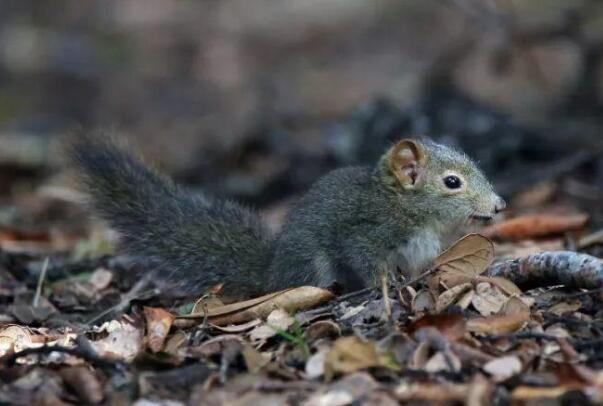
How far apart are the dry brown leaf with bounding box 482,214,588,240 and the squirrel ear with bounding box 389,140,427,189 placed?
59.4 inches

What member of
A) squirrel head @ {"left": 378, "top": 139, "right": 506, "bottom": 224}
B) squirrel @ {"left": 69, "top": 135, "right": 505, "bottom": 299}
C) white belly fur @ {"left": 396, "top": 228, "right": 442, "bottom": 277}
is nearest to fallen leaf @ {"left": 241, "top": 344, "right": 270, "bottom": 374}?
squirrel @ {"left": 69, "top": 135, "right": 505, "bottom": 299}

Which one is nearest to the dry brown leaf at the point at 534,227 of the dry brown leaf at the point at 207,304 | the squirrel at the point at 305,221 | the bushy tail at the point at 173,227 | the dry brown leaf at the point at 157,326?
the squirrel at the point at 305,221

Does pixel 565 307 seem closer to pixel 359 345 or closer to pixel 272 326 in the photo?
pixel 359 345

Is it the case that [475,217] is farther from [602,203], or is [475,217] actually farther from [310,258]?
[602,203]

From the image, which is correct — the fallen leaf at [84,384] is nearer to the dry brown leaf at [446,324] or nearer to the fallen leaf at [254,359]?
the fallen leaf at [254,359]

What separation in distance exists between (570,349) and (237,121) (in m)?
10.8

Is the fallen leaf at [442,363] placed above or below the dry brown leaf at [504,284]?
below

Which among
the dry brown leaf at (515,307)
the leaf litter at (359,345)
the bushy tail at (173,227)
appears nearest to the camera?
the leaf litter at (359,345)

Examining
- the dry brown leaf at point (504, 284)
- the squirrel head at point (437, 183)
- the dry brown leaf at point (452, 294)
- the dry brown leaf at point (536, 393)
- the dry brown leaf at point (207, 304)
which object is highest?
the squirrel head at point (437, 183)

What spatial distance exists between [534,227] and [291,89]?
32.3 ft

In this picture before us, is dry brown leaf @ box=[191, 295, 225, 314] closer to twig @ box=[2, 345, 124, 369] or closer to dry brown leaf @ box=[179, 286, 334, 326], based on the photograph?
dry brown leaf @ box=[179, 286, 334, 326]

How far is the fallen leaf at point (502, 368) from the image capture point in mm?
4738

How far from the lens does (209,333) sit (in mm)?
5691

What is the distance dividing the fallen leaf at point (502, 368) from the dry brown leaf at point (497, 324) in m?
0.34
